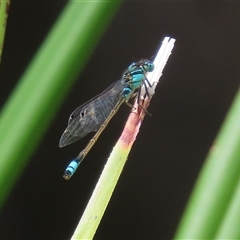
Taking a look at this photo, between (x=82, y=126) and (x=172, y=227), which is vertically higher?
(x=82, y=126)

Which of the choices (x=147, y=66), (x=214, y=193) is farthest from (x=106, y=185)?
(x=147, y=66)

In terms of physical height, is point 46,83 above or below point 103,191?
above

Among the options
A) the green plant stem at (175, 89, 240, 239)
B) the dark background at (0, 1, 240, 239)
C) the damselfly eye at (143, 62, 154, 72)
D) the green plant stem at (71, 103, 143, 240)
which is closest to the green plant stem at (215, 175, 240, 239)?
the green plant stem at (175, 89, 240, 239)

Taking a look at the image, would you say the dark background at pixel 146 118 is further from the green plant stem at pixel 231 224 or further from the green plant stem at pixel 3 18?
the green plant stem at pixel 231 224

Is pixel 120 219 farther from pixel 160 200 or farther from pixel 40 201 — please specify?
pixel 40 201

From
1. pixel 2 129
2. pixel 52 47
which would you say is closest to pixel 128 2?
pixel 52 47

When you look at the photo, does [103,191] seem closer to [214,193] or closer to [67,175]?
[214,193]
